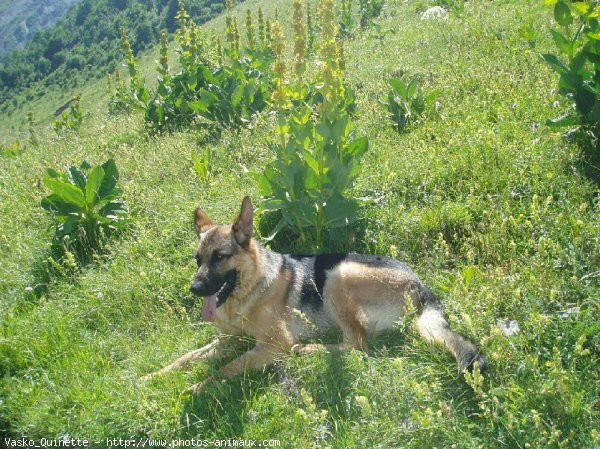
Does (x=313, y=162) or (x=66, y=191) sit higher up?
(x=313, y=162)

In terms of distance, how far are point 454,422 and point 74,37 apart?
11284 cm

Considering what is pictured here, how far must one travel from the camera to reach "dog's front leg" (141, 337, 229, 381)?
4219mm

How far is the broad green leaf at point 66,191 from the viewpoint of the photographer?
228 inches

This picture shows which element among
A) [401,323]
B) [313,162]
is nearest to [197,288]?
[401,323]

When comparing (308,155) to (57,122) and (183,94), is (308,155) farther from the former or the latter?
(57,122)

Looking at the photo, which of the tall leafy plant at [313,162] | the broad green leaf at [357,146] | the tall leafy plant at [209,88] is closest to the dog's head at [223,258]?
the tall leafy plant at [313,162]

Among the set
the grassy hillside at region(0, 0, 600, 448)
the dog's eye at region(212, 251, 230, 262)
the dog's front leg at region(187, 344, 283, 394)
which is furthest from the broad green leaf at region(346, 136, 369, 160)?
the dog's front leg at region(187, 344, 283, 394)

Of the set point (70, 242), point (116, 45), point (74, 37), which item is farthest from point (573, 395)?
Result: point (74, 37)

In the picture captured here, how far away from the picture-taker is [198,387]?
3959mm

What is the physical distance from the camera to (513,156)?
5.55 metres

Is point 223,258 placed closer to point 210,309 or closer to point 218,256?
point 218,256

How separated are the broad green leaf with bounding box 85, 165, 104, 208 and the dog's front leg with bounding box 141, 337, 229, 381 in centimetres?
265

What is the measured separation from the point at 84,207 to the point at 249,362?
3227mm

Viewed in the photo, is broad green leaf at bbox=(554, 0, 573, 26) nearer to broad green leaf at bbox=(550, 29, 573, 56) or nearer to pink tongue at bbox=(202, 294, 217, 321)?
broad green leaf at bbox=(550, 29, 573, 56)
